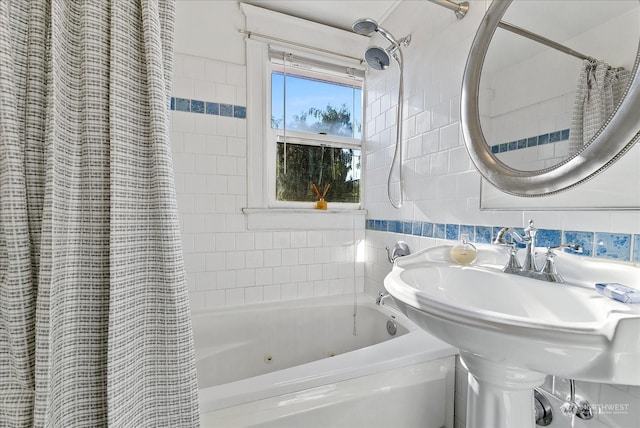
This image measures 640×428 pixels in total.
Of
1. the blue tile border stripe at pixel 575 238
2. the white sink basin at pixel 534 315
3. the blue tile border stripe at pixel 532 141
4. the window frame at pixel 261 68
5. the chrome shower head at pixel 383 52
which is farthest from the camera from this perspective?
the window frame at pixel 261 68

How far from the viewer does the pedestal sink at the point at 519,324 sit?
47 cm

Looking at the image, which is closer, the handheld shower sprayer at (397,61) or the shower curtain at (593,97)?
the shower curtain at (593,97)

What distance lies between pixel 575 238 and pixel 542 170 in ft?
0.76

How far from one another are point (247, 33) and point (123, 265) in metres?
1.69

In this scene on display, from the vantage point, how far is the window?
6.40ft

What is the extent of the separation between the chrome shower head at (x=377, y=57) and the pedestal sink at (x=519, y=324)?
1101 millimetres

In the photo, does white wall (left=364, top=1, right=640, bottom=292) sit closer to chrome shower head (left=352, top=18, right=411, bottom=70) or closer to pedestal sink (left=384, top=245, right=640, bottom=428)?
chrome shower head (left=352, top=18, right=411, bottom=70)

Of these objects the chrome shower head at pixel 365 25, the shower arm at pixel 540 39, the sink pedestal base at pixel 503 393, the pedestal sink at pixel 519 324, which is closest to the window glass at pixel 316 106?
the chrome shower head at pixel 365 25

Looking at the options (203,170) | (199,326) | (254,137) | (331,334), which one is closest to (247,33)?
(254,137)

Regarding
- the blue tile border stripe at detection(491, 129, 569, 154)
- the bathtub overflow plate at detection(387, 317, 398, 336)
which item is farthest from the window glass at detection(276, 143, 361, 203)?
the blue tile border stripe at detection(491, 129, 569, 154)

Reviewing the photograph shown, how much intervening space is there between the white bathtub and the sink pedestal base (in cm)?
38

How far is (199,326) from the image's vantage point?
65.5 inches

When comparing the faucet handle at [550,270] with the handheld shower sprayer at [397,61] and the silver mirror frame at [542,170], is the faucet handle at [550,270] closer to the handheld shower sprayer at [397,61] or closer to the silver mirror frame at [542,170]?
the silver mirror frame at [542,170]

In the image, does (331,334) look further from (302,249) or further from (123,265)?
(123,265)
